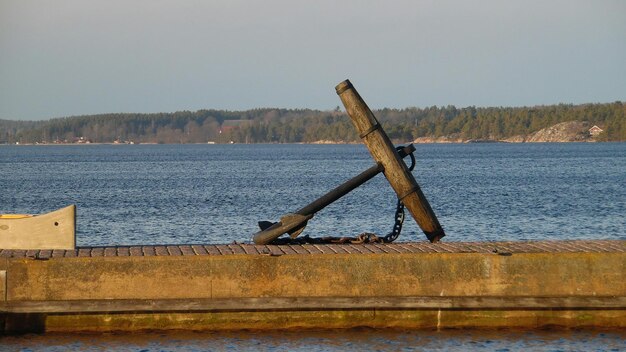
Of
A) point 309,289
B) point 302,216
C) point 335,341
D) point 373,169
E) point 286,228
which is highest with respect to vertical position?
point 373,169

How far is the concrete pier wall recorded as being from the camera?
13.8 m

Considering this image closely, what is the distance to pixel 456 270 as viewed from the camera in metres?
14.2

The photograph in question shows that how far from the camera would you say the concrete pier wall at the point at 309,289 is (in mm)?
13828

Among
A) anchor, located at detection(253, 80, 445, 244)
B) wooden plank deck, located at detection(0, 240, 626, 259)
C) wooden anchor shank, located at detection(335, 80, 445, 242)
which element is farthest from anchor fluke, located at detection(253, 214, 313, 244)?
wooden anchor shank, located at detection(335, 80, 445, 242)

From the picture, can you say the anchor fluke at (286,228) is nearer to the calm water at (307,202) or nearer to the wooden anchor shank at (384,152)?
the wooden anchor shank at (384,152)

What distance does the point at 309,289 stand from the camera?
1416 centimetres

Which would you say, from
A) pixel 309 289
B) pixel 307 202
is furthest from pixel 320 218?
pixel 309 289

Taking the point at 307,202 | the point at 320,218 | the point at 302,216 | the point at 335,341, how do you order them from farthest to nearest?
the point at 307,202 → the point at 320,218 → the point at 302,216 → the point at 335,341

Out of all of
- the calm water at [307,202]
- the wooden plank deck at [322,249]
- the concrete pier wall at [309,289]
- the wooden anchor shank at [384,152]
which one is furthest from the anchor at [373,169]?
the calm water at [307,202]

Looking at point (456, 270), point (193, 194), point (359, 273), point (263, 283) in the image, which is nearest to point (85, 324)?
point (263, 283)

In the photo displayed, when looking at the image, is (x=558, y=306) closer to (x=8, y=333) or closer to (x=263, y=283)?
(x=263, y=283)

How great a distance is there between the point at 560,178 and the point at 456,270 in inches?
2724

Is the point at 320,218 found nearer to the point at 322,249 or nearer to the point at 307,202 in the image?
the point at 307,202

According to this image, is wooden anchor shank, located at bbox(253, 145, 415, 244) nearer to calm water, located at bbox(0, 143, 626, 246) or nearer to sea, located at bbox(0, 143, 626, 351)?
sea, located at bbox(0, 143, 626, 351)
